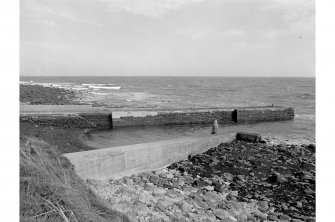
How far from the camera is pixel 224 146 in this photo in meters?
13.1

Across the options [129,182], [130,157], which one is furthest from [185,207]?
[130,157]

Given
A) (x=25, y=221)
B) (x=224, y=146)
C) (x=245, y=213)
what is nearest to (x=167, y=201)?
(x=245, y=213)

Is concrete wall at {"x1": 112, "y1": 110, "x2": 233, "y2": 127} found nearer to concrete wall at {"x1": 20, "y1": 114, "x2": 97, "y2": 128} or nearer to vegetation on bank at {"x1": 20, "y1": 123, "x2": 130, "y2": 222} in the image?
concrete wall at {"x1": 20, "y1": 114, "x2": 97, "y2": 128}

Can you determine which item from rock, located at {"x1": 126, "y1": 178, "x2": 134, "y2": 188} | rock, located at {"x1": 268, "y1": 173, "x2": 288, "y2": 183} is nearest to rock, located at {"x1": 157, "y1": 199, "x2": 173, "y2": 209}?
rock, located at {"x1": 126, "y1": 178, "x2": 134, "y2": 188}

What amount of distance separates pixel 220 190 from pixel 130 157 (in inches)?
120

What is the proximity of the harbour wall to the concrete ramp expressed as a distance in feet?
31.1

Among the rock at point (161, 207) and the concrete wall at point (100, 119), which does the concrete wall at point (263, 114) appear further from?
the rock at point (161, 207)

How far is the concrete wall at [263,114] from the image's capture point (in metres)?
24.5

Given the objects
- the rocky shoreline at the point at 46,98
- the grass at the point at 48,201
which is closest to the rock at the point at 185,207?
the grass at the point at 48,201

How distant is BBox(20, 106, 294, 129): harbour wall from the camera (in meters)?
19.7

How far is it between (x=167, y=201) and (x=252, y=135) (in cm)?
861

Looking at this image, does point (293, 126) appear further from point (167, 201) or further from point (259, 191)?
point (167, 201)

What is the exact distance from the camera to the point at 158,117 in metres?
22.0

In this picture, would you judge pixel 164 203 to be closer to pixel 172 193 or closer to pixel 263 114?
pixel 172 193
